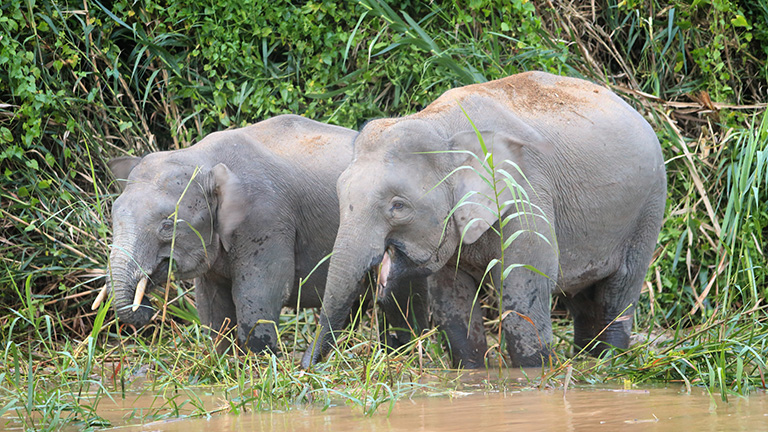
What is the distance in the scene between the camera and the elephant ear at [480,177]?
15.6 feet

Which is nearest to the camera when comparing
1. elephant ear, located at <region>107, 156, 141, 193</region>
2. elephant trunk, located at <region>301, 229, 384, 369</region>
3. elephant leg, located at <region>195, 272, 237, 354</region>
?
elephant trunk, located at <region>301, 229, 384, 369</region>

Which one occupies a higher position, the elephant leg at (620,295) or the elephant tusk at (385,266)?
the elephant tusk at (385,266)

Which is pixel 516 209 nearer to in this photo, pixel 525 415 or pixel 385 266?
pixel 385 266

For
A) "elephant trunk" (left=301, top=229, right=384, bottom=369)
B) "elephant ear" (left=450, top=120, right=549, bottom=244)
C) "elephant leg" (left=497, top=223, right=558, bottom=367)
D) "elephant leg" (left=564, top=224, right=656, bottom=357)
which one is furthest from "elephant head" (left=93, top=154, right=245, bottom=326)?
"elephant leg" (left=564, top=224, right=656, bottom=357)

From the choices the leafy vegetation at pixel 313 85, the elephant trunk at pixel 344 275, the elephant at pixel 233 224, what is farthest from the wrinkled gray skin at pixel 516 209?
the leafy vegetation at pixel 313 85

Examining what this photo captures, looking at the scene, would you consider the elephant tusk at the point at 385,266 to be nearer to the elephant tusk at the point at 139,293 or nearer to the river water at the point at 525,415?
the river water at the point at 525,415

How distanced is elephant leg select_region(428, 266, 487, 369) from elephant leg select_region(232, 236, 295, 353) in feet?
2.88

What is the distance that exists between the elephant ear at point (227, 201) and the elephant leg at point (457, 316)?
113 cm

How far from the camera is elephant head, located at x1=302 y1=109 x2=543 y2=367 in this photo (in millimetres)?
4539

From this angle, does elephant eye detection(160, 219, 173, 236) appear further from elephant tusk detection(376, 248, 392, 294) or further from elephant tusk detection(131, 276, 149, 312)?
elephant tusk detection(376, 248, 392, 294)

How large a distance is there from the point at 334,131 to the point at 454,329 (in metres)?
1.73

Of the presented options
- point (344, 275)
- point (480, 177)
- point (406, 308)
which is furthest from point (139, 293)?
point (480, 177)

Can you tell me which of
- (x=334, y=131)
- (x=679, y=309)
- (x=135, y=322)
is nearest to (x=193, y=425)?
(x=135, y=322)

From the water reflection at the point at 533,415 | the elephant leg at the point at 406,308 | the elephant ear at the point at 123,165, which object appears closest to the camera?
the water reflection at the point at 533,415
